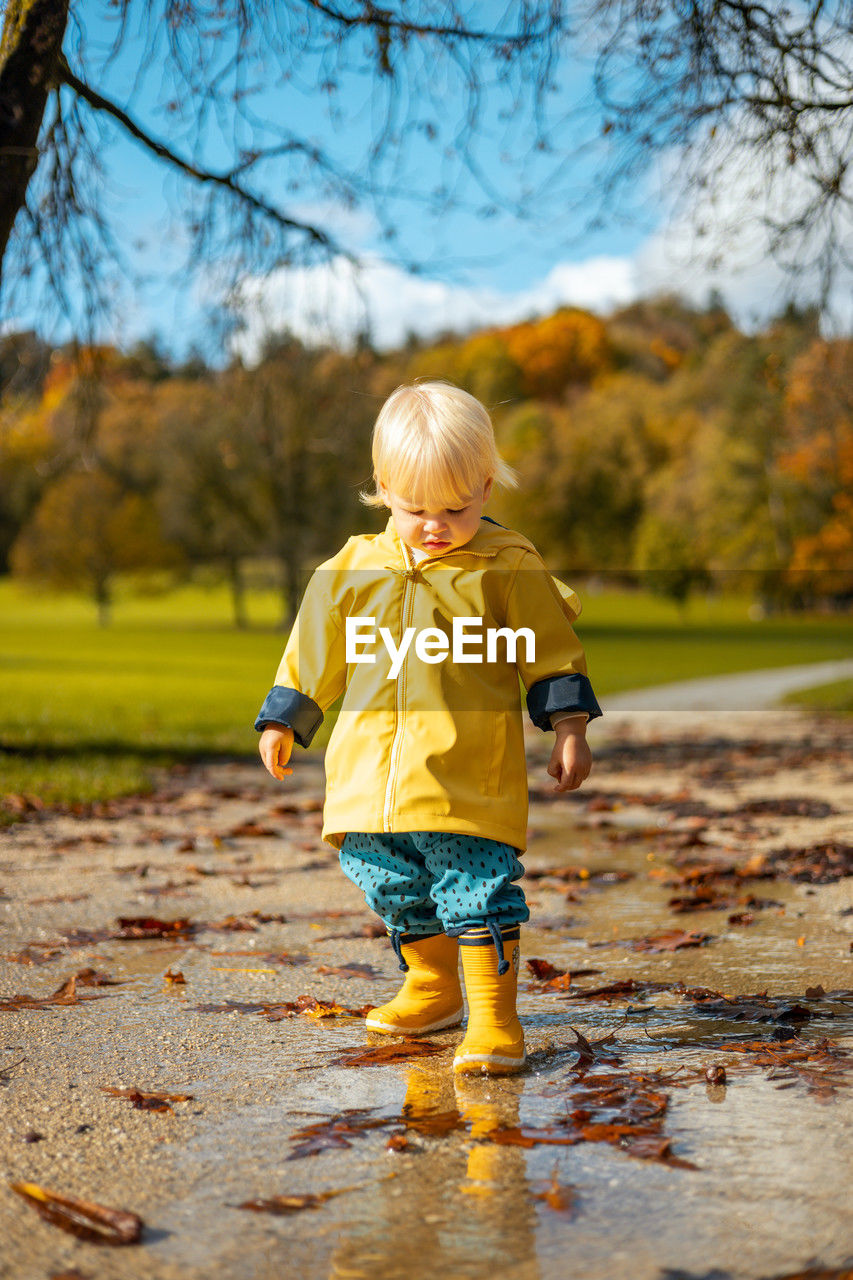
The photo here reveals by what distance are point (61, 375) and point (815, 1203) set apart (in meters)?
10.1

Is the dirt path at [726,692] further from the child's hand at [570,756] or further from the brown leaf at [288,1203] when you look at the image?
the brown leaf at [288,1203]

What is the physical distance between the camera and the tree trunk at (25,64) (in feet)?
17.3

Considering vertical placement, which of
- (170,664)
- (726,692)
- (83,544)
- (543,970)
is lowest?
(170,664)

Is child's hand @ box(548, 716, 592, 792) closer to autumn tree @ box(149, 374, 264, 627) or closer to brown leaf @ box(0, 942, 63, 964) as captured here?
brown leaf @ box(0, 942, 63, 964)

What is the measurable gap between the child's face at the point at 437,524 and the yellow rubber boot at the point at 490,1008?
0.94 metres

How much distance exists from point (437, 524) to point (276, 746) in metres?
0.68

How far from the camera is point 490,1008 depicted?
9.63 ft

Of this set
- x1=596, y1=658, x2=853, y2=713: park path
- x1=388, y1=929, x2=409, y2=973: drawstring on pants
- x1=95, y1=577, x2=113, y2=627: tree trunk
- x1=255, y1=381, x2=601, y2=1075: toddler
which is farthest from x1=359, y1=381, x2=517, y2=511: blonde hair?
x1=95, y1=577, x2=113, y2=627: tree trunk

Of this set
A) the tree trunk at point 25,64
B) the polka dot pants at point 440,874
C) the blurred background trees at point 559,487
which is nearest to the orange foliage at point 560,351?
the blurred background trees at point 559,487

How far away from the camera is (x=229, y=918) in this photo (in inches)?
176

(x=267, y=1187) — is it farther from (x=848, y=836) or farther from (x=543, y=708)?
(x=848, y=836)

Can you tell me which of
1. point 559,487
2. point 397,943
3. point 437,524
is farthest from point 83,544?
point 437,524

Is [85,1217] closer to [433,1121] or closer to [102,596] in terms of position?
[433,1121]

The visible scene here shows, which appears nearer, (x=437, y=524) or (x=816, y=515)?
(x=437, y=524)
